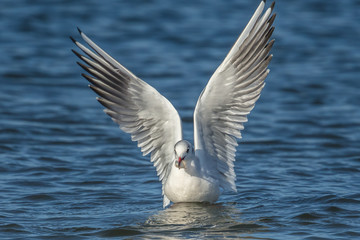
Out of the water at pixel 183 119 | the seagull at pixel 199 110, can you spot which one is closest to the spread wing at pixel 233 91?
the seagull at pixel 199 110

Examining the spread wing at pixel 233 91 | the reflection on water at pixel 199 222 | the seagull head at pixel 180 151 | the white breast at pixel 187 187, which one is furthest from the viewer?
the white breast at pixel 187 187

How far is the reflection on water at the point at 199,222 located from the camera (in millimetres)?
6598

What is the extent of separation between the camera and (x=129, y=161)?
9.66 meters

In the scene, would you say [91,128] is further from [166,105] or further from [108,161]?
[166,105]

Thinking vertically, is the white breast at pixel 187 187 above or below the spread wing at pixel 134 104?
below

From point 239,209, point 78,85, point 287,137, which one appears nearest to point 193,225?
point 239,209

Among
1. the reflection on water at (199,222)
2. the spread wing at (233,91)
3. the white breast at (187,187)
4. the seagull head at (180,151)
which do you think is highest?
the spread wing at (233,91)

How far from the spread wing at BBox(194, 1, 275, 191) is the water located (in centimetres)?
69

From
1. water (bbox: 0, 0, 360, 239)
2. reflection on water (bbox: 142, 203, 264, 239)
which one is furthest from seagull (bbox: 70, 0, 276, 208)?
water (bbox: 0, 0, 360, 239)

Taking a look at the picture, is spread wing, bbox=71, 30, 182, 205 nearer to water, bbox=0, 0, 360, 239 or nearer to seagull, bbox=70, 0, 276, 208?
seagull, bbox=70, 0, 276, 208

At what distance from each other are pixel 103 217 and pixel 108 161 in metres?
2.55

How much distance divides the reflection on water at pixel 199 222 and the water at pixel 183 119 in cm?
2

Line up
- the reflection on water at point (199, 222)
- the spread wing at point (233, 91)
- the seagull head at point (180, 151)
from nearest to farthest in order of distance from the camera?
the reflection on water at point (199, 222), the seagull head at point (180, 151), the spread wing at point (233, 91)

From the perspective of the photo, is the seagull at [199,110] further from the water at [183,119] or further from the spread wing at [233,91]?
the water at [183,119]
